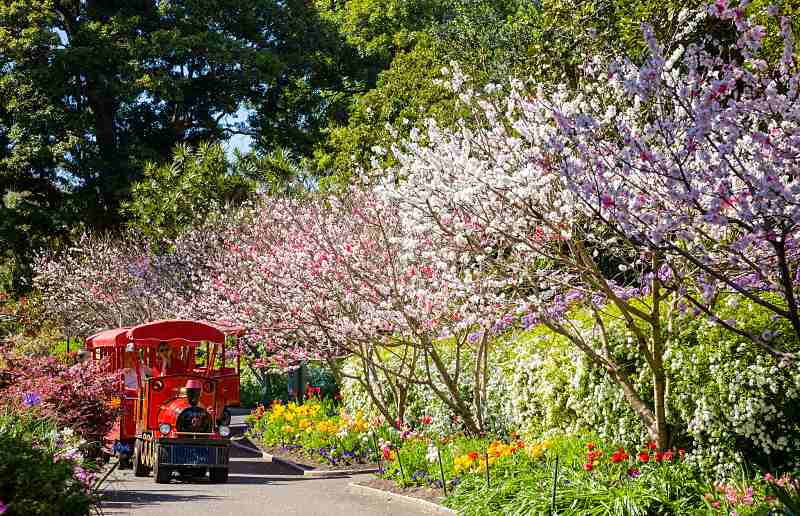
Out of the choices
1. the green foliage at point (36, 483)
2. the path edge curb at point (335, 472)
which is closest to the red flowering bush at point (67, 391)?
the path edge curb at point (335, 472)

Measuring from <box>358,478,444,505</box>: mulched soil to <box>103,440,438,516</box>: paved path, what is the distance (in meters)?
0.22

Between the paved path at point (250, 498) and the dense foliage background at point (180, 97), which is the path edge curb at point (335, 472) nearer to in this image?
the paved path at point (250, 498)

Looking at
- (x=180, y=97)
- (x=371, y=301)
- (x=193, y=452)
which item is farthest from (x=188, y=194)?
(x=371, y=301)

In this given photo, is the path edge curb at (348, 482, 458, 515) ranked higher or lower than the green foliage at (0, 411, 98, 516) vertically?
lower

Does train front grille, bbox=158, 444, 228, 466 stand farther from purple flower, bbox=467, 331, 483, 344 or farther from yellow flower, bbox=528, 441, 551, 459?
yellow flower, bbox=528, 441, 551, 459

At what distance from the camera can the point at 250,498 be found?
12.8m

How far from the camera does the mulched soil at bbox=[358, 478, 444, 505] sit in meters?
11.6

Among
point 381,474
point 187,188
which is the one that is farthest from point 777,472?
point 187,188

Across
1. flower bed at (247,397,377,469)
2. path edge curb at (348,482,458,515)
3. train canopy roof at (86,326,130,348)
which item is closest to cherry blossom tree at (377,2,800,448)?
path edge curb at (348,482,458,515)

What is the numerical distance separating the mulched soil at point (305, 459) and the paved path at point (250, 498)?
0.59 meters

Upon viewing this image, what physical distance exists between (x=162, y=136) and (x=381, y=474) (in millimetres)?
26359

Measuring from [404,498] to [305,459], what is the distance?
567cm

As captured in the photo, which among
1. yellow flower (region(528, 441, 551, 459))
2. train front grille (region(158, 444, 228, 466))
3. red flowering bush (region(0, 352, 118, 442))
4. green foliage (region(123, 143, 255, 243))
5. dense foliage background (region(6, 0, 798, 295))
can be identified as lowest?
train front grille (region(158, 444, 228, 466))

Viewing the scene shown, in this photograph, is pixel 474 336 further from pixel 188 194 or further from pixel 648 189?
pixel 188 194
